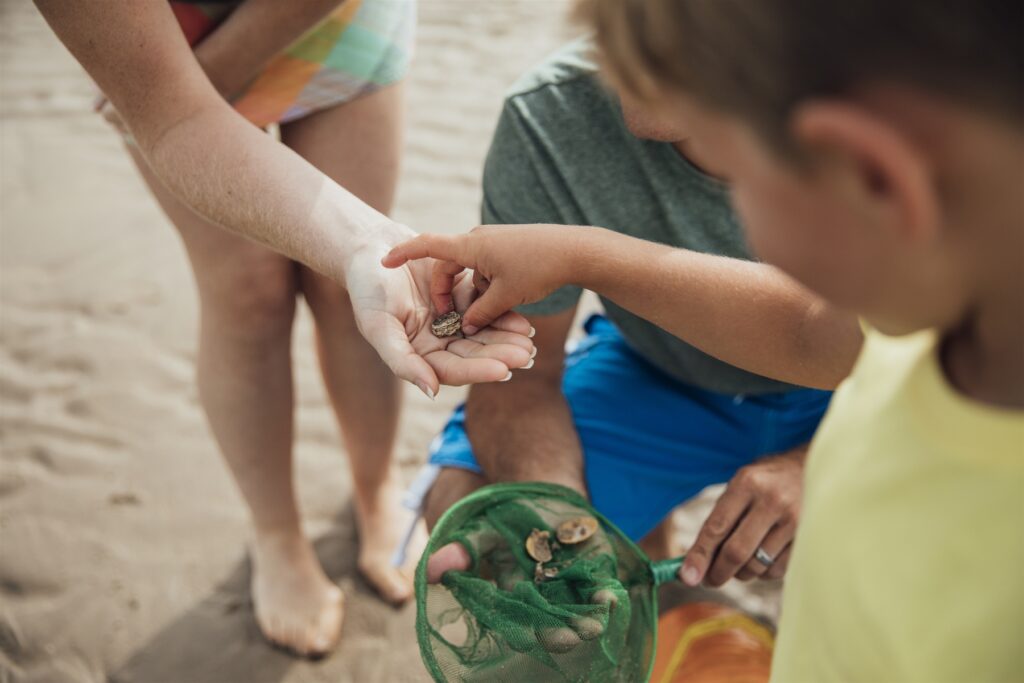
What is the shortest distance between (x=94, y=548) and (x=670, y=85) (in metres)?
2.66

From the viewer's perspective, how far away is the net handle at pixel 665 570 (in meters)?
1.72

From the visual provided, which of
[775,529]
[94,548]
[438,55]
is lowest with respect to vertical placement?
[94,548]

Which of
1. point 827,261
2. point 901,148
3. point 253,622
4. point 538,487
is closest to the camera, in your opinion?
point 901,148

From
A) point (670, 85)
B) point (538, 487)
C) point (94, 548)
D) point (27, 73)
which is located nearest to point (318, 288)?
point (538, 487)

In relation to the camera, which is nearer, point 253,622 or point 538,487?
point 538,487

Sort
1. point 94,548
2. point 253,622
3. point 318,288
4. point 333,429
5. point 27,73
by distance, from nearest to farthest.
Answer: point 318,288, point 253,622, point 94,548, point 333,429, point 27,73

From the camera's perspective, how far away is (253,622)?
2.70 meters

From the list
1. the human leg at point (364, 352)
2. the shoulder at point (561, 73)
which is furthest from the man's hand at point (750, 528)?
the human leg at point (364, 352)

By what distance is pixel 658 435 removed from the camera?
2.26 metres

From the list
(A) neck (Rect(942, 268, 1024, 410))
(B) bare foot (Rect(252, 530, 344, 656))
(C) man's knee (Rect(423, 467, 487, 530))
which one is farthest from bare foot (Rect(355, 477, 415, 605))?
(A) neck (Rect(942, 268, 1024, 410))

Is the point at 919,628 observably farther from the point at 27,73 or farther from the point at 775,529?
the point at 27,73

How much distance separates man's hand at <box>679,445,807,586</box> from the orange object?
432mm

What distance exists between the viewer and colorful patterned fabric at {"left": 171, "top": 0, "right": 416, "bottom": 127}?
2068 millimetres

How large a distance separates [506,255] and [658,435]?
0.87 metres
